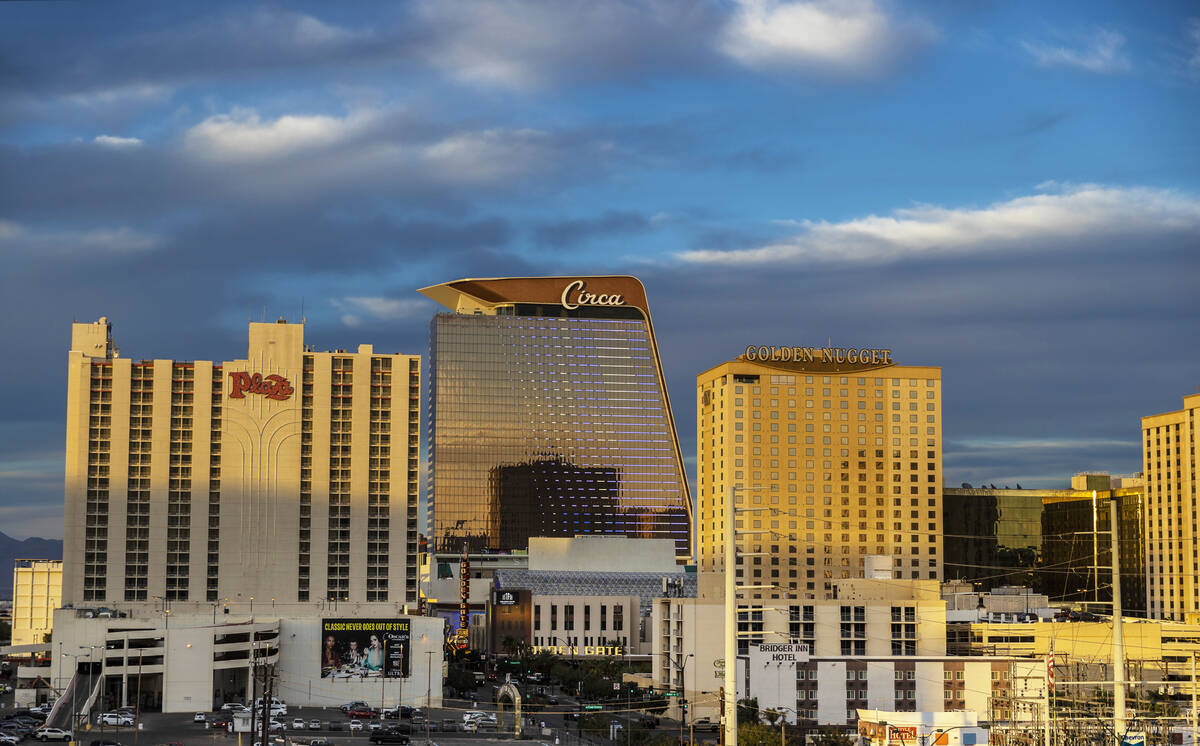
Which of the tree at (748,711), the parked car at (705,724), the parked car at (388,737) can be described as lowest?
the parked car at (705,724)

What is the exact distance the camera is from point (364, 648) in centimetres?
19300

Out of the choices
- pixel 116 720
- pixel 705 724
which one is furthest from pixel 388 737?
pixel 705 724

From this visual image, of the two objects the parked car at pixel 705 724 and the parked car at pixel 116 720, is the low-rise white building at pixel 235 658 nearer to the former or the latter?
the parked car at pixel 116 720

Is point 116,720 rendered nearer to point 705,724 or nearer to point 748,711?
point 705,724

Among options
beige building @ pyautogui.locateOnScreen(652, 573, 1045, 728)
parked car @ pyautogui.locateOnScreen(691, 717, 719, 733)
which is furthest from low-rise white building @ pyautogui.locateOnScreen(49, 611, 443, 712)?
parked car @ pyautogui.locateOnScreen(691, 717, 719, 733)

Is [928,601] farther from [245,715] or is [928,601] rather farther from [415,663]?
[245,715]

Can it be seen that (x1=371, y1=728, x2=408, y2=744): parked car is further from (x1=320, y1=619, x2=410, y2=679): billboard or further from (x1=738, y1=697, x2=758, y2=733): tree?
(x1=320, y1=619, x2=410, y2=679): billboard

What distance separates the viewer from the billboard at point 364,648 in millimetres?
192125

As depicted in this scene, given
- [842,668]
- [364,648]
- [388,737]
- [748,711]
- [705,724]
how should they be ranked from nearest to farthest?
[388,737] → [748,711] → [842,668] → [705,724] → [364,648]

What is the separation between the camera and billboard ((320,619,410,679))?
192 m

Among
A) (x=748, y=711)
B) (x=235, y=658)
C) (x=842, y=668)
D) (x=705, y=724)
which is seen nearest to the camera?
(x=748, y=711)

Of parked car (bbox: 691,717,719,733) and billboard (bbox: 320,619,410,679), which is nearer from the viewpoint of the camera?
parked car (bbox: 691,717,719,733)

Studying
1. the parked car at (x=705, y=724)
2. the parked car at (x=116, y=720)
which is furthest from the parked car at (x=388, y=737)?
the parked car at (x=705, y=724)

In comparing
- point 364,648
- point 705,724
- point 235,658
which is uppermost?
point 364,648
